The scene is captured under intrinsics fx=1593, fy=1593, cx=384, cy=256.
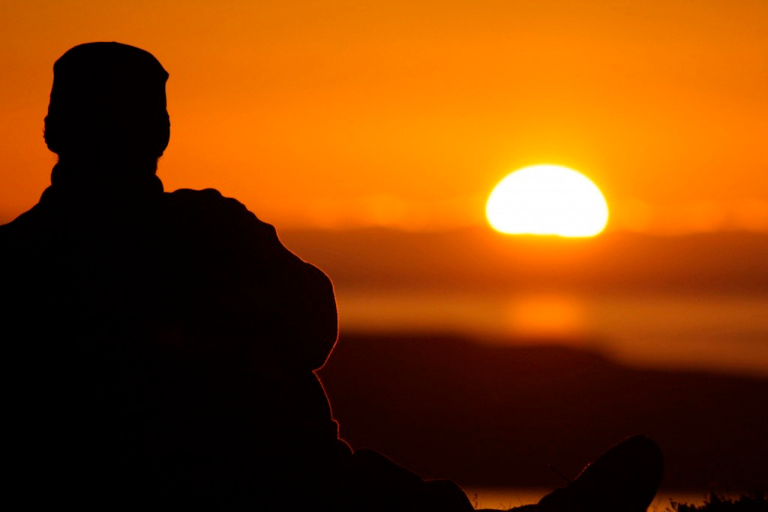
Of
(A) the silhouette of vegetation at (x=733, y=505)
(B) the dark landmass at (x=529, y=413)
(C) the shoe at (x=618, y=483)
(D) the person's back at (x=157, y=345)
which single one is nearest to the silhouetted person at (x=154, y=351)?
(D) the person's back at (x=157, y=345)

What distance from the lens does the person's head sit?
5156mm

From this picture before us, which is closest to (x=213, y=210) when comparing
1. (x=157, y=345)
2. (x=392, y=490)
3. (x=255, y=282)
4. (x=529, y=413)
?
(x=255, y=282)

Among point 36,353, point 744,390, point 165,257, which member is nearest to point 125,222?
point 165,257

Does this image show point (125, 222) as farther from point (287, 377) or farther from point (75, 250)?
point (287, 377)

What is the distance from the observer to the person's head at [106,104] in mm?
5156

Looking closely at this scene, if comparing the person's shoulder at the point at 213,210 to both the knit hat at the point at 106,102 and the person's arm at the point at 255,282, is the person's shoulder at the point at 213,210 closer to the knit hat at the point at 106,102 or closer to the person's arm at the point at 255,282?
the person's arm at the point at 255,282

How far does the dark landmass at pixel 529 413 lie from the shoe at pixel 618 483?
2842cm

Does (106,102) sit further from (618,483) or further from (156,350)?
(618,483)

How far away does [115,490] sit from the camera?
199 inches

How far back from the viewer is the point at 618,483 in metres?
5.84

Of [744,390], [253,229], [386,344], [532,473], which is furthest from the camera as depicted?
[386,344]

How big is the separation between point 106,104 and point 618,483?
230 cm

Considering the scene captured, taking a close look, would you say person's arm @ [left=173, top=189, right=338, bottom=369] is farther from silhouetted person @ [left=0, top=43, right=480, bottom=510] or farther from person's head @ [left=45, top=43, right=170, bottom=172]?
person's head @ [left=45, top=43, right=170, bottom=172]

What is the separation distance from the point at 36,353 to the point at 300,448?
0.89 meters
